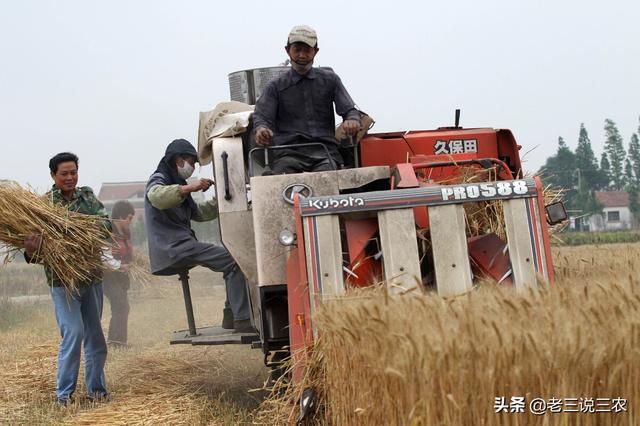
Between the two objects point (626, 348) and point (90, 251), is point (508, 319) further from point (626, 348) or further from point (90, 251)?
point (90, 251)

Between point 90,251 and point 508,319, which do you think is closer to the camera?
point 508,319

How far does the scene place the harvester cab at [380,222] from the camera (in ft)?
18.0

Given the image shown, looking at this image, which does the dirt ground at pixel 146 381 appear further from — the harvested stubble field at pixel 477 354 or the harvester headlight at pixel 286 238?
the harvested stubble field at pixel 477 354

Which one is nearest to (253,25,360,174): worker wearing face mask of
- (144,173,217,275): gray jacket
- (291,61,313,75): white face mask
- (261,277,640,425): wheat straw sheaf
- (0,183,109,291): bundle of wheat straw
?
(291,61,313,75): white face mask

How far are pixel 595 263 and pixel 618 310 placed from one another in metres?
2.72

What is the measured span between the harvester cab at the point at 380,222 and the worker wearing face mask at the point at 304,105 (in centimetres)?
21

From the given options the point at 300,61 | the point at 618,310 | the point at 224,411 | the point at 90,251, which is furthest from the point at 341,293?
the point at 90,251

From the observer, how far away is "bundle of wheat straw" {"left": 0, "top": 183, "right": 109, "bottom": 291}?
25.0ft

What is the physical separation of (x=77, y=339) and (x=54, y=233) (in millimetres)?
900

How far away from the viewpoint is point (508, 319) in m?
3.94

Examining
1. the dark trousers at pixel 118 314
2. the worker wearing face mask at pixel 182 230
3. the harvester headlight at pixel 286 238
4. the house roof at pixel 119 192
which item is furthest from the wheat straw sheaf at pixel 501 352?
the house roof at pixel 119 192

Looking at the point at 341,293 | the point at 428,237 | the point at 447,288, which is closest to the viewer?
the point at 341,293

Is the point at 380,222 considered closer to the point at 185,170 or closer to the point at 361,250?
the point at 361,250

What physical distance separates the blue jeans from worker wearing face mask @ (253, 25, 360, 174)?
2.22m
